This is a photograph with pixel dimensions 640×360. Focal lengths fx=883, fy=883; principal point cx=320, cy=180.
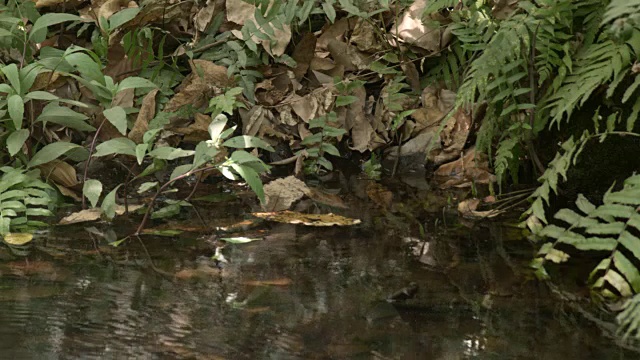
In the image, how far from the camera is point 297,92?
16.7ft

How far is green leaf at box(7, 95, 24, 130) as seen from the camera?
3559 mm

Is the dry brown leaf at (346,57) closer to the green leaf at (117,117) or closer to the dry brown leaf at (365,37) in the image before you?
the dry brown leaf at (365,37)

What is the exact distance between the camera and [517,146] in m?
3.81

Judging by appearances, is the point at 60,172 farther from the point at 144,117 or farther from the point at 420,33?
the point at 420,33

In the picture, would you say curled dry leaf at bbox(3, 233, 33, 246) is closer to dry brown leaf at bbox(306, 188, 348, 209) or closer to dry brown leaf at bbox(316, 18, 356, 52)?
dry brown leaf at bbox(306, 188, 348, 209)

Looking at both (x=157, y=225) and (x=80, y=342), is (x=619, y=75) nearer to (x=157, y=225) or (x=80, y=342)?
(x=157, y=225)

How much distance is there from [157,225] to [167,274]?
1.99ft

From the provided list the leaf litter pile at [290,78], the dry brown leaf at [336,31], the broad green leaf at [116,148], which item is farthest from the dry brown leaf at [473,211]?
the dry brown leaf at [336,31]

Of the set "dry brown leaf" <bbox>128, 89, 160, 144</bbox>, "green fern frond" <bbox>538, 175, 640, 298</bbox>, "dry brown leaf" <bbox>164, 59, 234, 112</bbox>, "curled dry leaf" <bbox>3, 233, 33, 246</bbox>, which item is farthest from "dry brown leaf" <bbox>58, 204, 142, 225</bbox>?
"green fern frond" <bbox>538, 175, 640, 298</bbox>

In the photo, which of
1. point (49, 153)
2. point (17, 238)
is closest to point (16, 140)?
point (49, 153)

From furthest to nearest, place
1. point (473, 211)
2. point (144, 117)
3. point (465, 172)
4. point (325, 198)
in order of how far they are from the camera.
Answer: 1. point (144, 117)
2. point (465, 172)
3. point (325, 198)
4. point (473, 211)

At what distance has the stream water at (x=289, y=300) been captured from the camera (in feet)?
8.00

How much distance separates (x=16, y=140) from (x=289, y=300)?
61.8 inches

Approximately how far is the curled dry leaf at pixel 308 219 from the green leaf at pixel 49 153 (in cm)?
86
